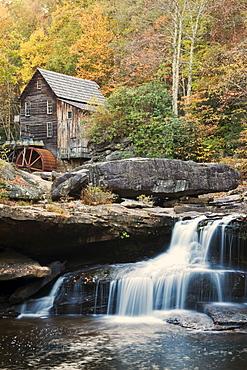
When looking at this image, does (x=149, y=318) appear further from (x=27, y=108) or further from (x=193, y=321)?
(x=27, y=108)

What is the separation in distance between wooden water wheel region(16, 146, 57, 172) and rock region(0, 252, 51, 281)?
17883 millimetres

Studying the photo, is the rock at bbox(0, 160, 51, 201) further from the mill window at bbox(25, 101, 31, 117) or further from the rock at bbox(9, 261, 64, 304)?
the mill window at bbox(25, 101, 31, 117)

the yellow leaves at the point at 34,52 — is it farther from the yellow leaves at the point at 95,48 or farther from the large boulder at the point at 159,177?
the large boulder at the point at 159,177

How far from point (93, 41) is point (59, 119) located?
8.90 metres

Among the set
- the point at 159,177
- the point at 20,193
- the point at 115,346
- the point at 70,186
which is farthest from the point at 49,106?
the point at 115,346

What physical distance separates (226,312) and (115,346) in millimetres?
2639

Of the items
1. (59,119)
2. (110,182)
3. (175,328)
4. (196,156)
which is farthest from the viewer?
(59,119)

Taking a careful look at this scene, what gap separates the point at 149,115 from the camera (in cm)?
2275

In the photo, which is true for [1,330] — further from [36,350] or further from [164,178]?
[164,178]

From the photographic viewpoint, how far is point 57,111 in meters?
29.2

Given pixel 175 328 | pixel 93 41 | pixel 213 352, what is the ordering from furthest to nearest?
pixel 93 41 < pixel 175 328 < pixel 213 352

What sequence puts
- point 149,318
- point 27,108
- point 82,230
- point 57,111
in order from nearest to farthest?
point 149,318 < point 82,230 < point 57,111 < point 27,108

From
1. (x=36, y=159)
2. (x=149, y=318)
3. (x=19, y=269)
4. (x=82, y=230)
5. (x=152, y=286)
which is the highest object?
(x=36, y=159)

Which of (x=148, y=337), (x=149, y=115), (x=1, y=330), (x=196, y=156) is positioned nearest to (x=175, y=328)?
(x=148, y=337)
